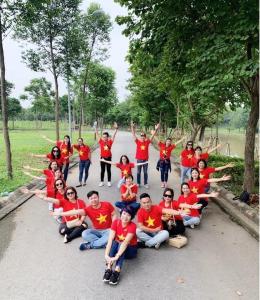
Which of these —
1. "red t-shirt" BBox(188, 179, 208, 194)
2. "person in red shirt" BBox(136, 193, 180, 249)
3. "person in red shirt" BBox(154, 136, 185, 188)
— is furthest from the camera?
"person in red shirt" BBox(154, 136, 185, 188)

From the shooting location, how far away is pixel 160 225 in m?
6.56

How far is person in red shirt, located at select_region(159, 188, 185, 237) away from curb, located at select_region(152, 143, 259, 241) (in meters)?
1.52

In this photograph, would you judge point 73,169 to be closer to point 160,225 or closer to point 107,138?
point 107,138

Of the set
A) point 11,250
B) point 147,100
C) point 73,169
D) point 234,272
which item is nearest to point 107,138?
point 73,169

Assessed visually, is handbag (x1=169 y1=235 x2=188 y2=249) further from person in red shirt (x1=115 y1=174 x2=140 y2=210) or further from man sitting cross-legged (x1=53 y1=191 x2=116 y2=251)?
person in red shirt (x1=115 y1=174 x2=140 y2=210)

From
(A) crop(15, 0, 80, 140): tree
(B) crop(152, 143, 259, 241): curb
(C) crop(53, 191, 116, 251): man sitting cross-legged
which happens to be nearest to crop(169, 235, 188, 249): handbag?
(C) crop(53, 191, 116, 251): man sitting cross-legged

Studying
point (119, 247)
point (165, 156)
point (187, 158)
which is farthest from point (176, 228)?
point (165, 156)

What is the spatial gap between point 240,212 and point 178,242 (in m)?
2.66

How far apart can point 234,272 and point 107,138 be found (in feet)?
22.3

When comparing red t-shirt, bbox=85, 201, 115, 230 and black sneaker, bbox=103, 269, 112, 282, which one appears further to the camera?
red t-shirt, bbox=85, 201, 115, 230

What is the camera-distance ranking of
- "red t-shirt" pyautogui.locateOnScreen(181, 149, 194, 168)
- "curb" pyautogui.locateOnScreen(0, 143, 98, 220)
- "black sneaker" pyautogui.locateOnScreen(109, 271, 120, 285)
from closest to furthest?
"black sneaker" pyautogui.locateOnScreen(109, 271, 120, 285)
"curb" pyautogui.locateOnScreen(0, 143, 98, 220)
"red t-shirt" pyautogui.locateOnScreen(181, 149, 194, 168)

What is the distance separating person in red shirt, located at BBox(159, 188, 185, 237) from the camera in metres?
6.75

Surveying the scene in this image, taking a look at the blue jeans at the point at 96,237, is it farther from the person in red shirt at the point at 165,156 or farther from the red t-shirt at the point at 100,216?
the person in red shirt at the point at 165,156

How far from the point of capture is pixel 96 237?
6.38 m
